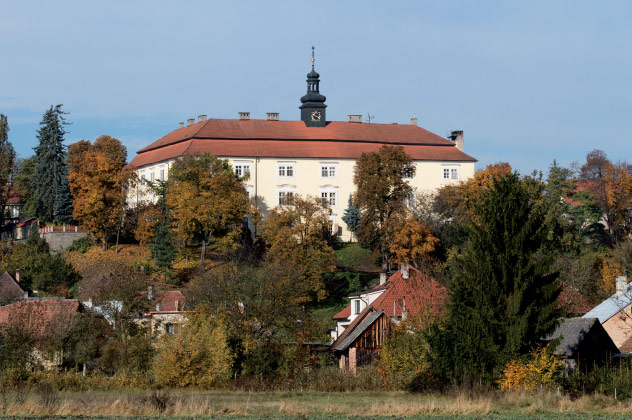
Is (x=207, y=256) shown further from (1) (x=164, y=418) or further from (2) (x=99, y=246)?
(1) (x=164, y=418)

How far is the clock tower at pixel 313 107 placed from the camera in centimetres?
9750

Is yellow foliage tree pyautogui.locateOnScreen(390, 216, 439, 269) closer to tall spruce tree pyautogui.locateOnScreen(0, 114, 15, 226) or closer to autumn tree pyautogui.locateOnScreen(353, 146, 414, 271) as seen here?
autumn tree pyautogui.locateOnScreen(353, 146, 414, 271)

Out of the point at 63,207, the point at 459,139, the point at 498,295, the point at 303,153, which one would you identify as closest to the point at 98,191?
the point at 63,207

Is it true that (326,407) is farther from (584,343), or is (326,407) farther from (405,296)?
(405,296)

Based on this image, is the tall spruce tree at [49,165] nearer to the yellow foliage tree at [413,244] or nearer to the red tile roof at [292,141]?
the red tile roof at [292,141]

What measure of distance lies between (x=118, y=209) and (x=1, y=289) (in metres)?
13.9

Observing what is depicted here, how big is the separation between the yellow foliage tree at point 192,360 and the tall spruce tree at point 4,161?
47.4 metres

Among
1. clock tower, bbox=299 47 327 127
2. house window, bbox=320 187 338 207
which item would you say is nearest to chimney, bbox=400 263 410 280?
house window, bbox=320 187 338 207

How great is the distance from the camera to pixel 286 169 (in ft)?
298

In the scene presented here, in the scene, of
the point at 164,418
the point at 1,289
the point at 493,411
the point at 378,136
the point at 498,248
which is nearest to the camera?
the point at 164,418

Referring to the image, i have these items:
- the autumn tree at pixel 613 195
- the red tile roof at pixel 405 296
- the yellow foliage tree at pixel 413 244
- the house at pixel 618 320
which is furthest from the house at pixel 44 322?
the autumn tree at pixel 613 195

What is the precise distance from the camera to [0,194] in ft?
273

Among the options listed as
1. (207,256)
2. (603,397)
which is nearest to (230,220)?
(207,256)

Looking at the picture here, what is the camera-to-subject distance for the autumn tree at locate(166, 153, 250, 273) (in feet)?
240
